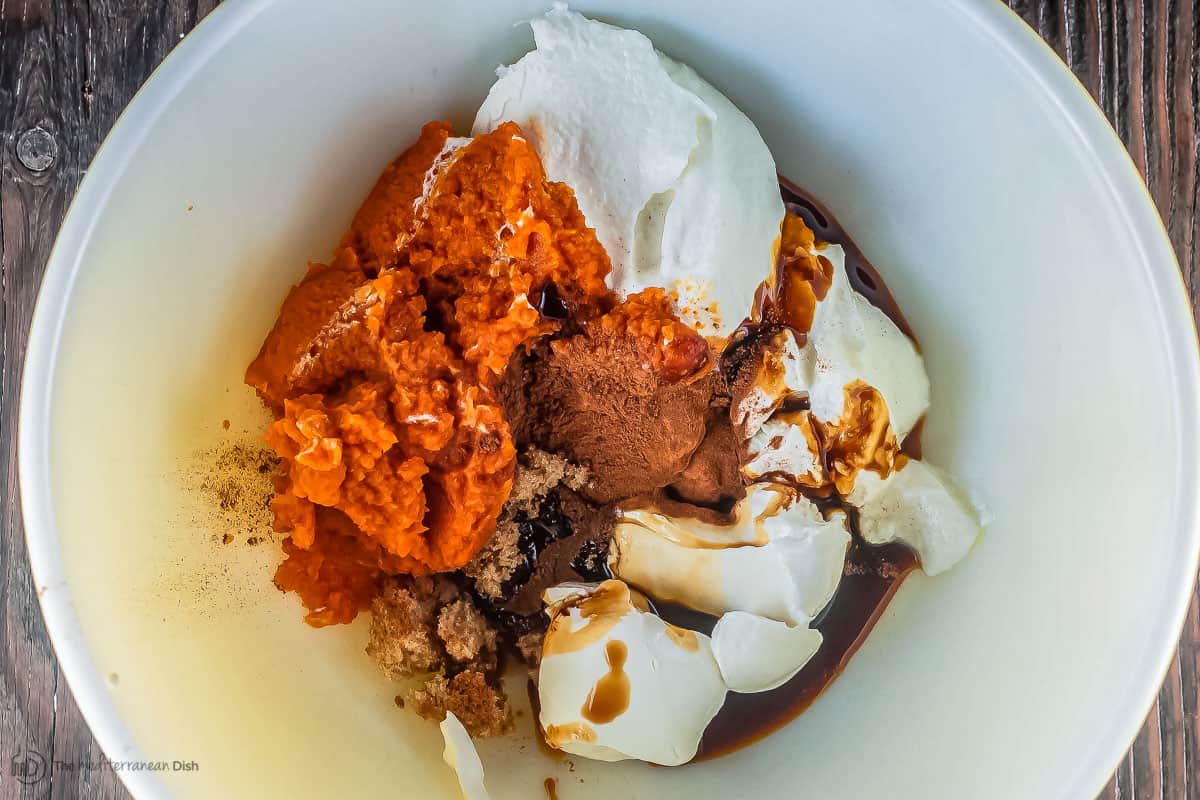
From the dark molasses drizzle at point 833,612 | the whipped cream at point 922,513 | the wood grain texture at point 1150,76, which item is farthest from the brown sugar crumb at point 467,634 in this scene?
the wood grain texture at point 1150,76

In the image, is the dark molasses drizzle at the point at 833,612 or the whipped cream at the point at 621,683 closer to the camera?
the whipped cream at the point at 621,683

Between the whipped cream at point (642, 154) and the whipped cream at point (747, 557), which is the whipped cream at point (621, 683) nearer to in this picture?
the whipped cream at point (747, 557)

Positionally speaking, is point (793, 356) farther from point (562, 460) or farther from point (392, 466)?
point (392, 466)

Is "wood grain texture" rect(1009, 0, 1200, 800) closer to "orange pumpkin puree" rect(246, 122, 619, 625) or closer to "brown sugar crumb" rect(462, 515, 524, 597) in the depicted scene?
"orange pumpkin puree" rect(246, 122, 619, 625)

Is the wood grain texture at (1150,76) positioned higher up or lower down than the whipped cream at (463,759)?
higher up

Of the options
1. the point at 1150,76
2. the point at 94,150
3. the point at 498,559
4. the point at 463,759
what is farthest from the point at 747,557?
the point at 94,150

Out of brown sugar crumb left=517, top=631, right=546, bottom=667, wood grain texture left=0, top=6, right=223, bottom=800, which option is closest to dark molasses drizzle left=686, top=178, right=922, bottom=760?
brown sugar crumb left=517, top=631, right=546, bottom=667
